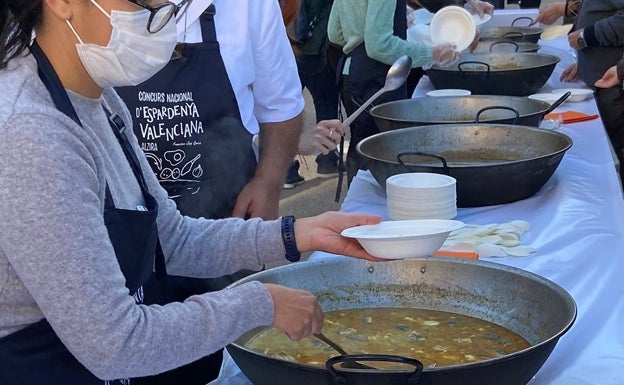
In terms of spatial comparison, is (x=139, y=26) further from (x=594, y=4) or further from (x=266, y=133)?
(x=594, y=4)

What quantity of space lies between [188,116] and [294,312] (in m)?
0.86

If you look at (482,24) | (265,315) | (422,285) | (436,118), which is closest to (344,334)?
(422,285)

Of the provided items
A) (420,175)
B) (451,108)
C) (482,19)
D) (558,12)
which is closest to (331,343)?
Answer: (420,175)

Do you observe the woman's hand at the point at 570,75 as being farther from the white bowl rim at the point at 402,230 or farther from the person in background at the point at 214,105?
the white bowl rim at the point at 402,230

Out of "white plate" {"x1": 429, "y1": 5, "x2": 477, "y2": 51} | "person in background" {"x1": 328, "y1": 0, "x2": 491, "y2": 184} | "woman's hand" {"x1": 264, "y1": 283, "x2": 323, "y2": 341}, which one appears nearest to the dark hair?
"woman's hand" {"x1": 264, "y1": 283, "x2": 323, "y2": 341}

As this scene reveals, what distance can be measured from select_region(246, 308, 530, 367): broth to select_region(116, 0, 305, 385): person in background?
48 cm

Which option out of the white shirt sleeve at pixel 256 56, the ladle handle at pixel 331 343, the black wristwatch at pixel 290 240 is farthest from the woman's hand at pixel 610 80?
the ladle handle at pixel 331 343

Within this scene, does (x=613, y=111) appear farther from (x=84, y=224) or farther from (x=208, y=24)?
(x=84, y=224)

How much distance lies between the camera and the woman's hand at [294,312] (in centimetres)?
113

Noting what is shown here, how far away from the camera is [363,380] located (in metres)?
1.04

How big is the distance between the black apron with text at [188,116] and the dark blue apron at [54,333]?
715 mm

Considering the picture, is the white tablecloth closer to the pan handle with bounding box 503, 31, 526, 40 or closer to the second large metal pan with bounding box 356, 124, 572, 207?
the second large metal pan with bounding box 356, 124, 572, 207

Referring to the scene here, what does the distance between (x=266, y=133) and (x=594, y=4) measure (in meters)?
2.40

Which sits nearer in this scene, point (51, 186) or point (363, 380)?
point (51, 186)
